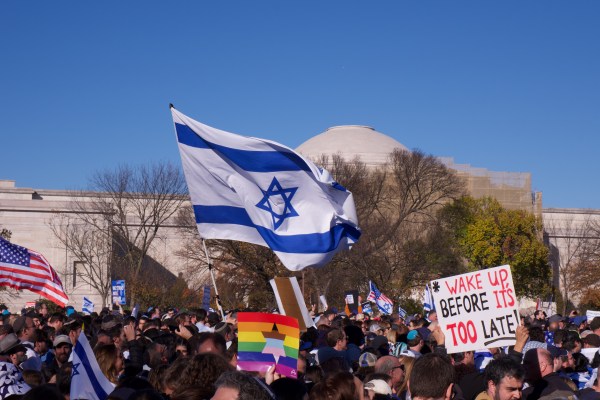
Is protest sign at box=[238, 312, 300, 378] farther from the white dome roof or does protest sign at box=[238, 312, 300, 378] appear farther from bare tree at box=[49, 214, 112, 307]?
the white dome roof

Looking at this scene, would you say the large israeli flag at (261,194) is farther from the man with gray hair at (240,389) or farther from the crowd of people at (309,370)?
the man with gray hair at (240,389)

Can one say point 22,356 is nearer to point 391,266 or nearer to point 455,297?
point 455,297

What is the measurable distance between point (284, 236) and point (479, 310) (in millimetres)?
2919

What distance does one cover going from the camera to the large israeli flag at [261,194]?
11.0m

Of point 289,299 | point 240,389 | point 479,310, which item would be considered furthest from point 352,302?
point 240,389

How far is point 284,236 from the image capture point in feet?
36.0

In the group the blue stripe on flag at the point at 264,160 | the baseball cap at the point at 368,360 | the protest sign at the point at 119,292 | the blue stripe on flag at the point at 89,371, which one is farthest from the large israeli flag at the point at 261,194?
the protest sign at the point at 119,292

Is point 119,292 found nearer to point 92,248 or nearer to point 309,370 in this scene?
point 309,370

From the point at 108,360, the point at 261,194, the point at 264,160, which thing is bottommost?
the point at 108,360

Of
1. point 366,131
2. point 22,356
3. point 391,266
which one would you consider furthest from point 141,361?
point 366,131

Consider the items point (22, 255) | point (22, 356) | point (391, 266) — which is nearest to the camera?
point (22, 356)

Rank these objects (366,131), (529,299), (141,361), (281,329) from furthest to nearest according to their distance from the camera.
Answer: (366,131), (529,299), (141,361), (281,329)

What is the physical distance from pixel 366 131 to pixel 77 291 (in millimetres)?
28218

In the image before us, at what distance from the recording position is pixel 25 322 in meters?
11.8
